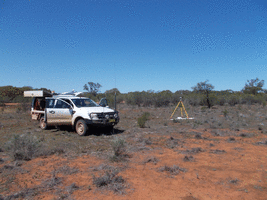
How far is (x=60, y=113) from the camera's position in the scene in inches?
396

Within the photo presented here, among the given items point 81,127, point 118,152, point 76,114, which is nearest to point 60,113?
point 76,114

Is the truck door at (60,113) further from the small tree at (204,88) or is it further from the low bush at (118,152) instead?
the small tree at (204,88)

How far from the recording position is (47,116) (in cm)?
1045

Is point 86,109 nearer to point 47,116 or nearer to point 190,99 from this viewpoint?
point 47,116

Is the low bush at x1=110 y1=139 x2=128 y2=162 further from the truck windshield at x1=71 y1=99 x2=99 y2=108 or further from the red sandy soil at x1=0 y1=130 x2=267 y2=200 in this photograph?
the truck windshield at x1=71 y1=99 x2=99 y2=108

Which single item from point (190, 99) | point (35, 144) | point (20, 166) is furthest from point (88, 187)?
point (190, 99)

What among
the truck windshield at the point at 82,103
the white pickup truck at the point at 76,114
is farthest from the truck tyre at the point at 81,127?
the truck windshield at the point at 82,103

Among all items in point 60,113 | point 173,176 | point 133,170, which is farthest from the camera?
point 60,113

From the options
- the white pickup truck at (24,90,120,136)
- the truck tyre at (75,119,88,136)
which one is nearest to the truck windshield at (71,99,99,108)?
the white pickup truck at (24,90,120,136)

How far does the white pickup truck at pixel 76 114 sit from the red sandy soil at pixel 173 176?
9.82 ft

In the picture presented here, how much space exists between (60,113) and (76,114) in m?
1.16

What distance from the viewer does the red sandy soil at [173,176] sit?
3.88m

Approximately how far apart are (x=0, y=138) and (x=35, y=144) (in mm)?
4331

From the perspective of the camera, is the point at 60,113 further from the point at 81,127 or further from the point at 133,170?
the point at 133,170
